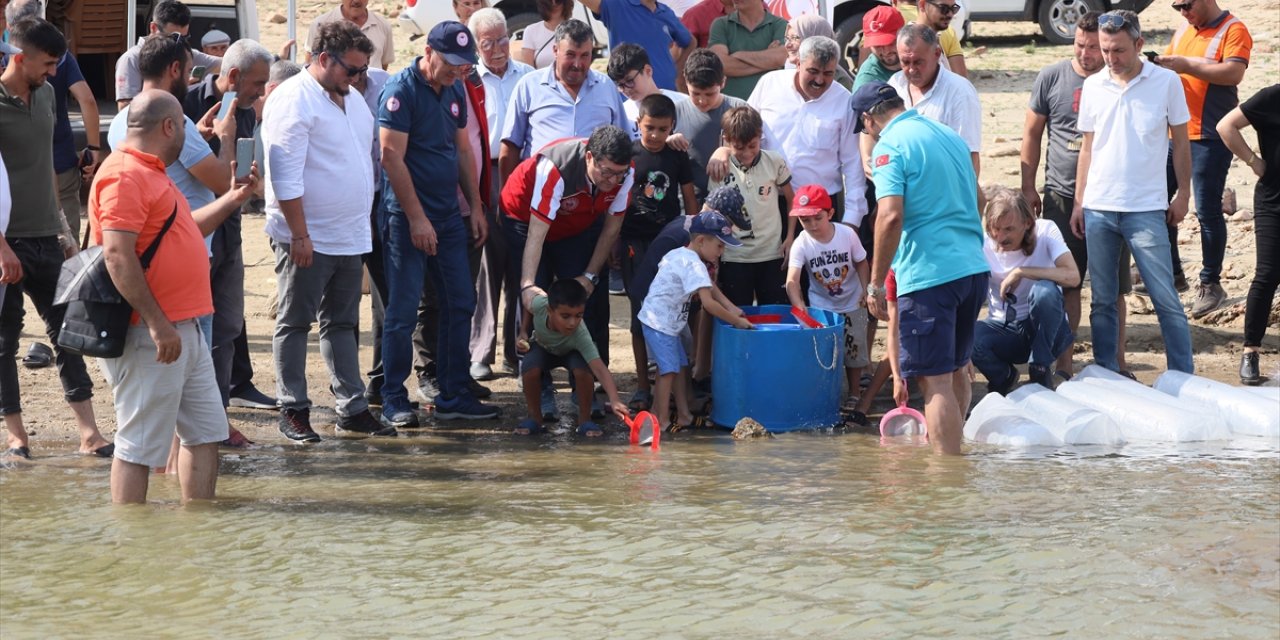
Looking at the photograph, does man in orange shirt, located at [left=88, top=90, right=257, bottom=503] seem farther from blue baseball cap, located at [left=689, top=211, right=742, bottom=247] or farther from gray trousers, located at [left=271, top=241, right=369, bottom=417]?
blue baseball cap, located at [left=689, top=211, right=742, bottom=247]

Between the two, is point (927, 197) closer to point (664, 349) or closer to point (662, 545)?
point (664, 349)

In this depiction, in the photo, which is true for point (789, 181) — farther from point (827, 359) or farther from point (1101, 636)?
point (1101, 636)

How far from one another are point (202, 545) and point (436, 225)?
2661 mm

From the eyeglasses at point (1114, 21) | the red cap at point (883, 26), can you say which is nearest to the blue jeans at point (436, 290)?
the red cap at point (883, 26)

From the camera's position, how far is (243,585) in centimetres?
558

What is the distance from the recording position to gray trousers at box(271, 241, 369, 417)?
7672 millimetres

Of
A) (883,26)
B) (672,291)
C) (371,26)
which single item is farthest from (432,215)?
(371,26)

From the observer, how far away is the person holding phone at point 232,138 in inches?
297

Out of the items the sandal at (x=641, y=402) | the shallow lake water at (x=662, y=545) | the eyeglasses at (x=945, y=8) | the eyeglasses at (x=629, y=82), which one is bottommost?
the shallow lake water at (x=662, y=545)

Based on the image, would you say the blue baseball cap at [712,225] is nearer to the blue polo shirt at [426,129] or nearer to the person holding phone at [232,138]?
the blue polo shirt at [426,129]

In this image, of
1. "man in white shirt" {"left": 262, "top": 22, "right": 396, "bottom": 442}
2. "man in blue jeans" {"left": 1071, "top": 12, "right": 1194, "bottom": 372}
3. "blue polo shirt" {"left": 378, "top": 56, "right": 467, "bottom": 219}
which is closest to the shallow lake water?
"man in white shirt" {"left": 262, "top": 22, "right": 396, "bottom": 442}

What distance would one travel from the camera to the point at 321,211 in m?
7.58

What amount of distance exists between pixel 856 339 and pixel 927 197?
1685mm

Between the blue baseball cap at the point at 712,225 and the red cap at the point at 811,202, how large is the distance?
45cm
